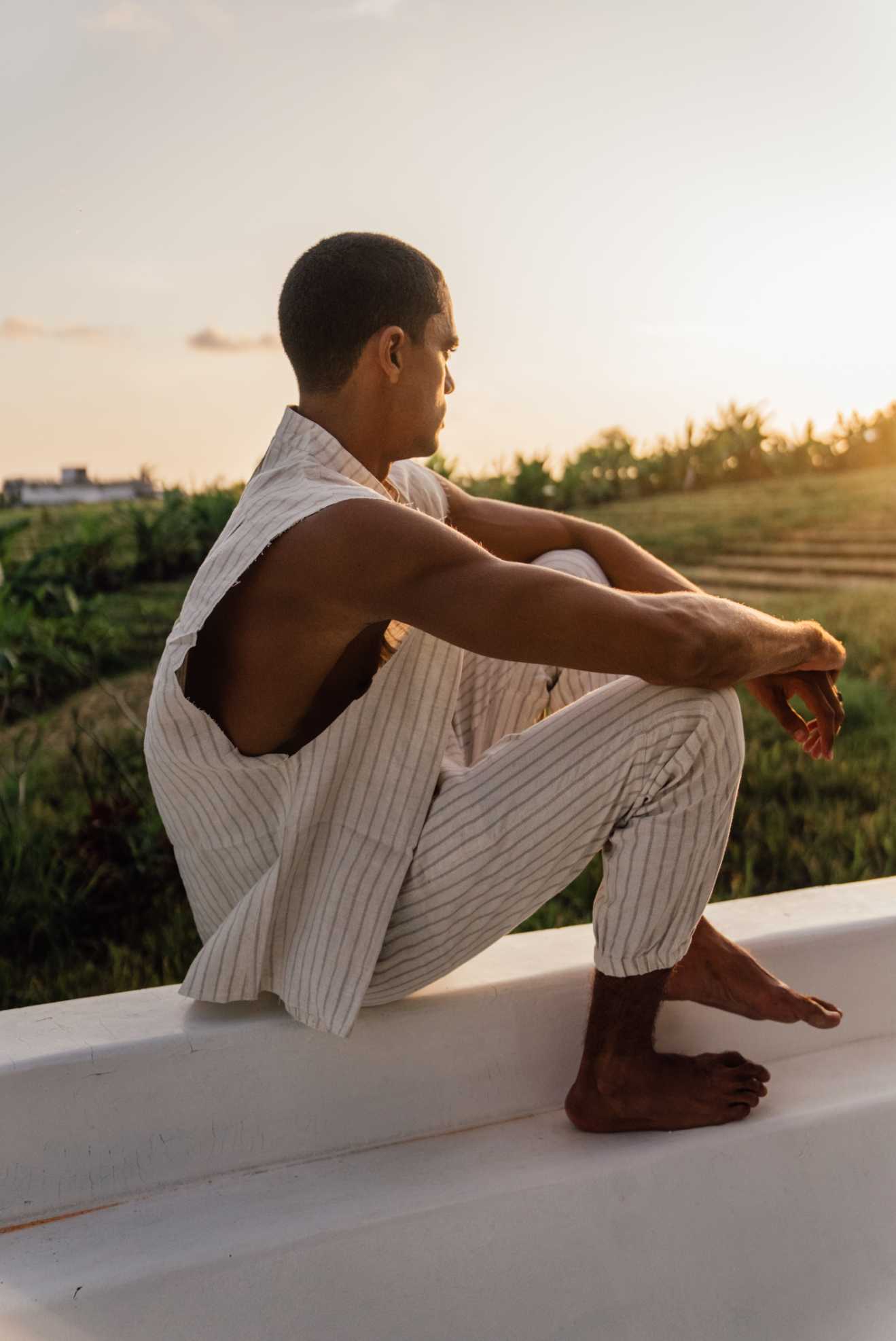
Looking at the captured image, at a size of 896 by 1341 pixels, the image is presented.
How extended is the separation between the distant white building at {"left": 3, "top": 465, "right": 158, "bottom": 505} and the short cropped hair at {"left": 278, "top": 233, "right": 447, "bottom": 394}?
1828 millimetres

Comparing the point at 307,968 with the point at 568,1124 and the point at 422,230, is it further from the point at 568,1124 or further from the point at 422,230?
the point at 422,230

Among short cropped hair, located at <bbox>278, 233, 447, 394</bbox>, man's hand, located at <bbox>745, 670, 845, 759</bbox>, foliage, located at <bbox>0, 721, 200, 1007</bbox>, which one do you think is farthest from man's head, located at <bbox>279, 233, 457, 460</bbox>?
foliage, located at <bbox>0, 721, 200, 1007</bbox>

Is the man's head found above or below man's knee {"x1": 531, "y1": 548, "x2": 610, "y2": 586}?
above

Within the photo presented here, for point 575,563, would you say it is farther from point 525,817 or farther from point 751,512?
point 751,512

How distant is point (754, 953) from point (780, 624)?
493mm

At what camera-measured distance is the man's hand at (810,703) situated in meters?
1.71

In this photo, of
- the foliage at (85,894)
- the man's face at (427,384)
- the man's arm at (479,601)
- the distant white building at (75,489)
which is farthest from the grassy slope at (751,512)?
the man's arm at (479,601)

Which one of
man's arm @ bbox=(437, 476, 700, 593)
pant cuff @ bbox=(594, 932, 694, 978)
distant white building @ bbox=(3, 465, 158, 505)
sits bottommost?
pant cuff @ bbox=(594, 932, 694, 978)

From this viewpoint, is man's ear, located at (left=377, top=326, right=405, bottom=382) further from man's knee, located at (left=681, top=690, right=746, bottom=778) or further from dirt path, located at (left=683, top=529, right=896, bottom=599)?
dirt path, located at (left=683, top=529, right=896, bottom=599)

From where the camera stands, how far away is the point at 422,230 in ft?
10.1

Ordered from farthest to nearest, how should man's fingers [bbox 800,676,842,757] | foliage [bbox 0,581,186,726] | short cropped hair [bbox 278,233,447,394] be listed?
foliage [bbox 0,581,186,726] → man's fingers [bbox 800,676,842,757] → short cropped hair [bbox 278,233,447,394]

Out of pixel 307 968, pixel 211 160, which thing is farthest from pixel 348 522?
pixel 211 160

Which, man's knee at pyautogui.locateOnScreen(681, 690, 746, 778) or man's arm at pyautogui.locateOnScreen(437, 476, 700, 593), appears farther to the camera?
man's arm at pyautogui.locateOnScreen(437, 476, 700, 593)

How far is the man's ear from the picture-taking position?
5.11ft
